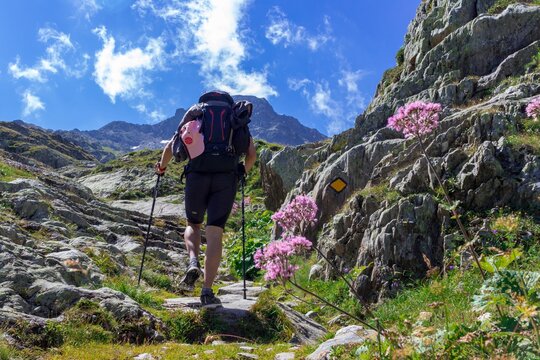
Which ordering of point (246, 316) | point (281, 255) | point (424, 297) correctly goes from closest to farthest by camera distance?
1. point (281, 255)
2. point (246, 316)
3. point (424, 297)

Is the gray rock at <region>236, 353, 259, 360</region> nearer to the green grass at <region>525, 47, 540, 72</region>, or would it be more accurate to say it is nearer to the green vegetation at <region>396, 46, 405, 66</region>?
the green grass at <region>525, 47, 540, 72</region>

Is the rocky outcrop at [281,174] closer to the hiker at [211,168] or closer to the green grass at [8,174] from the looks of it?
the green grass at [8,174]

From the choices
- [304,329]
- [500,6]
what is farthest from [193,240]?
[500,6]

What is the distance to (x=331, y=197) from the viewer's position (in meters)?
16.4

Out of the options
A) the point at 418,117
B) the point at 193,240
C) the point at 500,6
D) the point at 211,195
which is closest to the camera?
the point at 418,117

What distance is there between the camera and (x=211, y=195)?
797cm

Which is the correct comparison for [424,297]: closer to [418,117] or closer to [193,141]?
[418,117]

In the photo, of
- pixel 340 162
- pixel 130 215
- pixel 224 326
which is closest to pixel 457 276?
pixel 224 326

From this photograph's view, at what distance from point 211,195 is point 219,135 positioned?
106 cm

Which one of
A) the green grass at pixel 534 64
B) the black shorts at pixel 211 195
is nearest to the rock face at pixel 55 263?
the black shorts at pixel 211 195

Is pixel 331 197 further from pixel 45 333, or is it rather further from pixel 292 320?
pixel 45 333

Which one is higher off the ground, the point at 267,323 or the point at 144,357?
the point at 267,323

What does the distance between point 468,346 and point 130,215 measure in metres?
24.3

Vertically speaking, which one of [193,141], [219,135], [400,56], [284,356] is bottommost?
[284,356]
